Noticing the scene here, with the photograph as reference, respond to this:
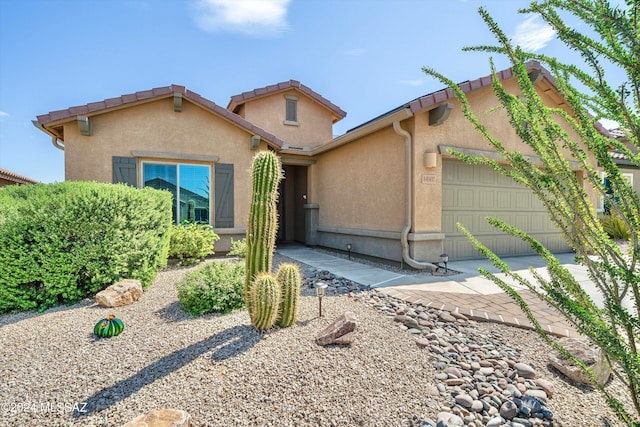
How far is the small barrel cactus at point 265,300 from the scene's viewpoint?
3342 millimetres

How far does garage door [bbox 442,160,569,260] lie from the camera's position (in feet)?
24.6

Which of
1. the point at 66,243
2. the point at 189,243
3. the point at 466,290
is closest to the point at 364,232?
the point at 466,290

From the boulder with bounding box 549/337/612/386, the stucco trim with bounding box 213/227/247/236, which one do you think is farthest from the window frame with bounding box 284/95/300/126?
the boulder with bounding box 549/337/612/386

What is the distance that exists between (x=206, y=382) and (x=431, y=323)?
104 inches

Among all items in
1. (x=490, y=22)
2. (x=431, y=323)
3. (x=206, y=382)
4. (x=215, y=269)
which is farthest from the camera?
(x=215, y=269)

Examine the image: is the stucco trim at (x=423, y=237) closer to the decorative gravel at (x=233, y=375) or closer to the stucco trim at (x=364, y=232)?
the stucco trim at (x=364, y=232)

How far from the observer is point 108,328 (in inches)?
139

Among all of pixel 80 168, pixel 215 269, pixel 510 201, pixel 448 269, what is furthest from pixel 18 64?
pixel 510 201

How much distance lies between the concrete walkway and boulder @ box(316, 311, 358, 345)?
1.57 metres

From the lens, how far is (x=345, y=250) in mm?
9375

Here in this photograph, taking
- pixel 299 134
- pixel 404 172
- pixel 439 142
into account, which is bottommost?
pixel 404 172

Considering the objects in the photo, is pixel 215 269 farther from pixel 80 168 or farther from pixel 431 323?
pixel 80 168

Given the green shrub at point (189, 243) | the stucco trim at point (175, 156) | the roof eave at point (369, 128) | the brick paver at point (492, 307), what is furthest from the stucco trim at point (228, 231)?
the brick paver at point (492, 307)

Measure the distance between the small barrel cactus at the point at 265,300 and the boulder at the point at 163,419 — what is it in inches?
49.9
